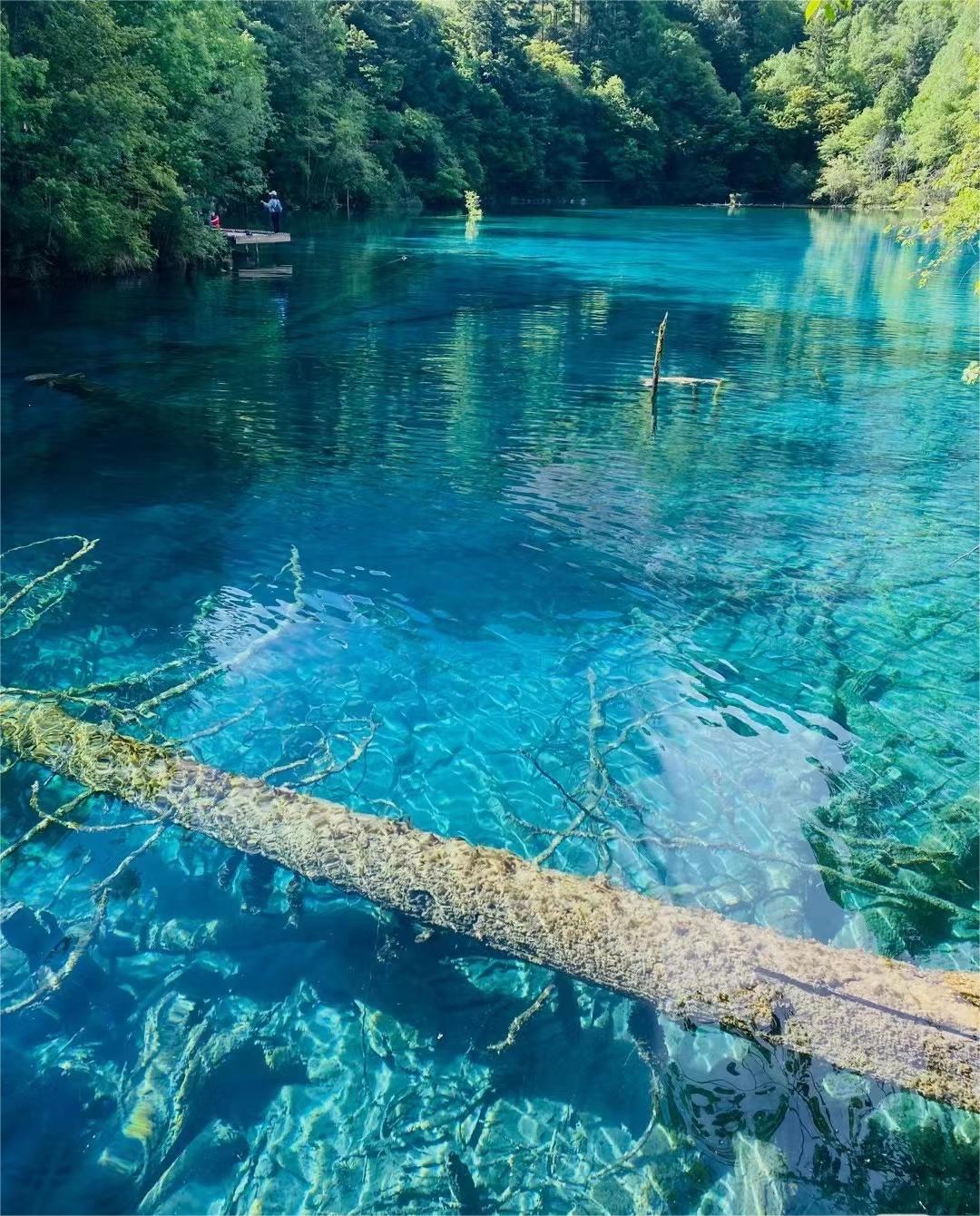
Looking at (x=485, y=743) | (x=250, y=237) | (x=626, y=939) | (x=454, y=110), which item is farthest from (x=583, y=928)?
(x=454, y=110)

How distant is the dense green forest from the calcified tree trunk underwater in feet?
16.0

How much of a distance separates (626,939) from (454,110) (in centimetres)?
9426

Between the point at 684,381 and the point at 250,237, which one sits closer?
the point at 684,381

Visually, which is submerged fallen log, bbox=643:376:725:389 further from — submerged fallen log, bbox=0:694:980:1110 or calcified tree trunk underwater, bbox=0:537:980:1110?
submerged fallen log, bbox=0:694:980:1110

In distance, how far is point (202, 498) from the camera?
45.3ft

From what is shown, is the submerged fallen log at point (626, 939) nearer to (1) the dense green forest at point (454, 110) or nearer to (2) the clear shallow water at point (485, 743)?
(2) the clear shallow water at point (485, 743)

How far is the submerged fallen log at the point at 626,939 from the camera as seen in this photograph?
4422mm

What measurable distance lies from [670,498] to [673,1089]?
411 inches

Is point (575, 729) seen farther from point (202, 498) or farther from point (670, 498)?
point (202, 498)

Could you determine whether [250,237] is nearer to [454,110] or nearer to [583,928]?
[583,928]

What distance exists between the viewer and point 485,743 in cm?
827

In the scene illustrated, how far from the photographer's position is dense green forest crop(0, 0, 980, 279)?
26.7 metres

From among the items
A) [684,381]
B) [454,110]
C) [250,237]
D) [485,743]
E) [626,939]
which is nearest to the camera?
[626,939]

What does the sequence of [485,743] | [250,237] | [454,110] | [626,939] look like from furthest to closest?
[454,110]
[250,237]
[485,743]
[626,939]
